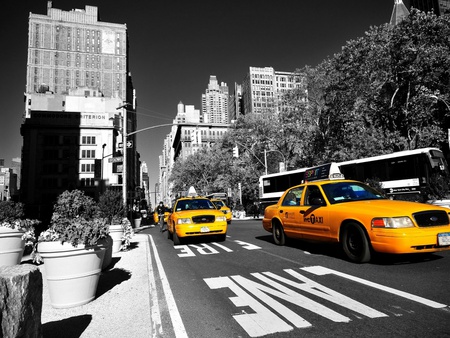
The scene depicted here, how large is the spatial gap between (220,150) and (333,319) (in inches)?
2080

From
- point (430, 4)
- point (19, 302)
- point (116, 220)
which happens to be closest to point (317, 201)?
point (19, 302)

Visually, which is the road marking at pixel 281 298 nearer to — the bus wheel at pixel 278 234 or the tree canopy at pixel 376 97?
the bus wheel at pixel 278 234

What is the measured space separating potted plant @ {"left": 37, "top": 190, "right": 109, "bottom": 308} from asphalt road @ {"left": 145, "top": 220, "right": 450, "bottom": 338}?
109cm

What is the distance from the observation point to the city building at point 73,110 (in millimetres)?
67188

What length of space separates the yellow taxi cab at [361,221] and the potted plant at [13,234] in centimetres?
668

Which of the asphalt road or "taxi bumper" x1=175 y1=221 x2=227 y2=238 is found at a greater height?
"taxi bumper" x1=175 y1=221 x2=227 y2=238

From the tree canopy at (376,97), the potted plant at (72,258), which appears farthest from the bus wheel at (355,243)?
the tree canopy at (376,97)

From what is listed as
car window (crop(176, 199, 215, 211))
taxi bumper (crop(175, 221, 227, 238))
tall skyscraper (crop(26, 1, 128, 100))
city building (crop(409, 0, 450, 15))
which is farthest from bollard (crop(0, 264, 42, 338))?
tall skyscraper (crop(26, 1, 128, 100))

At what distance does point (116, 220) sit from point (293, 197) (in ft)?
19.3

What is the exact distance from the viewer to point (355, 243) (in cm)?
629

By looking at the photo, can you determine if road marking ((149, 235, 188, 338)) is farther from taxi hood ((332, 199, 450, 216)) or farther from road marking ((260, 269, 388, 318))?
taxi hood ((332, 199, 450, 216))

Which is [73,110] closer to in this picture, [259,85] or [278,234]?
[259,85]

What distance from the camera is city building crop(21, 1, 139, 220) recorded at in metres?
67.2

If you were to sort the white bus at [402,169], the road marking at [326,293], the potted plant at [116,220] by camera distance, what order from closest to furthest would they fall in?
the road marking at [326,293] → the potted plant at [116,220] → the white bus at [402,169]
